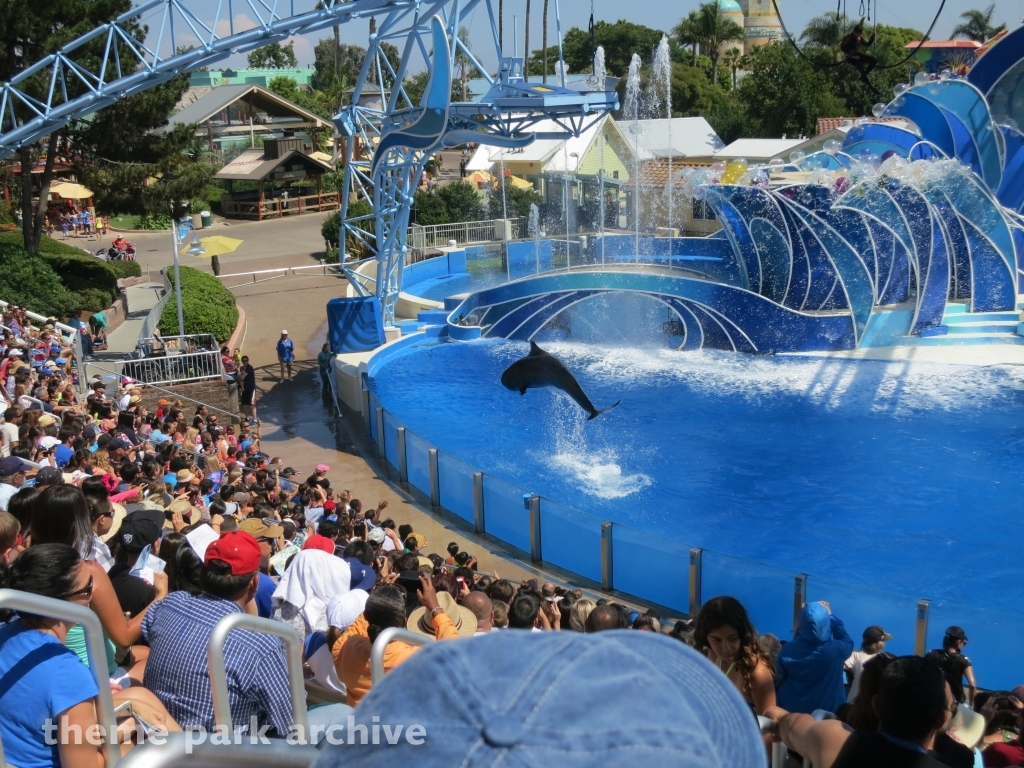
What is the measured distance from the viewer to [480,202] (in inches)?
1391

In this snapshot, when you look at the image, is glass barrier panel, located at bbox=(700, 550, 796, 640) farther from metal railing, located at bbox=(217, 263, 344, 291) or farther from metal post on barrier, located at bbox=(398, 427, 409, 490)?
metal railing, located at bbox=(217, 263, 344, 291)

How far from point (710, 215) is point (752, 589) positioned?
85.6ft

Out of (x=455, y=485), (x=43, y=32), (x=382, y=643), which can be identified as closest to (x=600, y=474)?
(x=455, y=485)

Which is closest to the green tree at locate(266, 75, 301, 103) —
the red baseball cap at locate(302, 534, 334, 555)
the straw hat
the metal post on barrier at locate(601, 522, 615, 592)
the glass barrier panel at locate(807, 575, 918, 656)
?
the metal post on barrier at locate(601, 522, 615, 592)

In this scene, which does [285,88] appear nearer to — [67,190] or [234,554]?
[67,190]

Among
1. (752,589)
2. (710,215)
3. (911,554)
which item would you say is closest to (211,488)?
(752,589)

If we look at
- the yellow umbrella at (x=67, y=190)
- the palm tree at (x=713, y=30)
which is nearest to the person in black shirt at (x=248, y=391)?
the yellow umbrella at (x=67, y=190)

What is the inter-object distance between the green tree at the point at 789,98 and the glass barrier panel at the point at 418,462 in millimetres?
42507

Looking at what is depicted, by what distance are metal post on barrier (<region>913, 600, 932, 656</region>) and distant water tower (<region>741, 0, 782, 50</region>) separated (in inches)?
4003

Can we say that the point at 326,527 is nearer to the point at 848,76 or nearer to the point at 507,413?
the point at 507,413

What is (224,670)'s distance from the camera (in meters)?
2.82

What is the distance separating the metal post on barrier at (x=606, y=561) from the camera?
9711mm

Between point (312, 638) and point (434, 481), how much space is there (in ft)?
24.4

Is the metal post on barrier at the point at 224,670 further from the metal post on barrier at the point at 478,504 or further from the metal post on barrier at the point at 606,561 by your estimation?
the metal post on barrier at the point at 478,504
